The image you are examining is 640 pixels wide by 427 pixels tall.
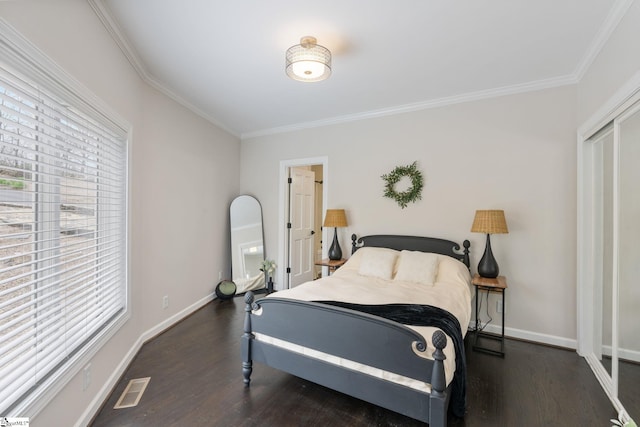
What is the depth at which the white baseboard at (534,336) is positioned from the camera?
2777mm

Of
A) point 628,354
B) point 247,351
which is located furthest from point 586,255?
point 247,351

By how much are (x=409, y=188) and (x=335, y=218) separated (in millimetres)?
1026

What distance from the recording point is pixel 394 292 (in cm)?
255

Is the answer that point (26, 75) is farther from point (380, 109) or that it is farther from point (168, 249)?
point (380, 109)

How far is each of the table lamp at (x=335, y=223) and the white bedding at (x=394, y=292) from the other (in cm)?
52

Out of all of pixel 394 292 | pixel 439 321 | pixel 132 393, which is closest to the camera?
pixel 439 321

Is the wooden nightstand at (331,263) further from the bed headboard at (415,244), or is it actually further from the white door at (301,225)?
the white door at (301,225)

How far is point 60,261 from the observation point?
1.62 metres

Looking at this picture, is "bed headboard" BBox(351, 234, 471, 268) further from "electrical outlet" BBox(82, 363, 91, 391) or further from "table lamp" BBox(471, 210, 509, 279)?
"electrical outlet" BBox(82, 363, 91, 391)

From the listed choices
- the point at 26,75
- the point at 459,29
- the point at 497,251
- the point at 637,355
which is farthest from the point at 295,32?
the point at 637,355

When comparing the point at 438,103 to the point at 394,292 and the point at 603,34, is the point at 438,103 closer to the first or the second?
the point at 603,34

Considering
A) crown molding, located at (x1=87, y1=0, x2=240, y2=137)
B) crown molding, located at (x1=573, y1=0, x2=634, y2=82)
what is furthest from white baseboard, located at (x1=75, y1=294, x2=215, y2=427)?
crown molding, located at (x1=573, y1=0, x2=634, y2=82)

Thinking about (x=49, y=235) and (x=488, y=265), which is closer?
(x=49, y=235)

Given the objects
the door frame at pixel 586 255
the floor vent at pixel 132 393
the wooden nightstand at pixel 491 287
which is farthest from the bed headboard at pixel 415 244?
the floor vent at pixel 132 393
